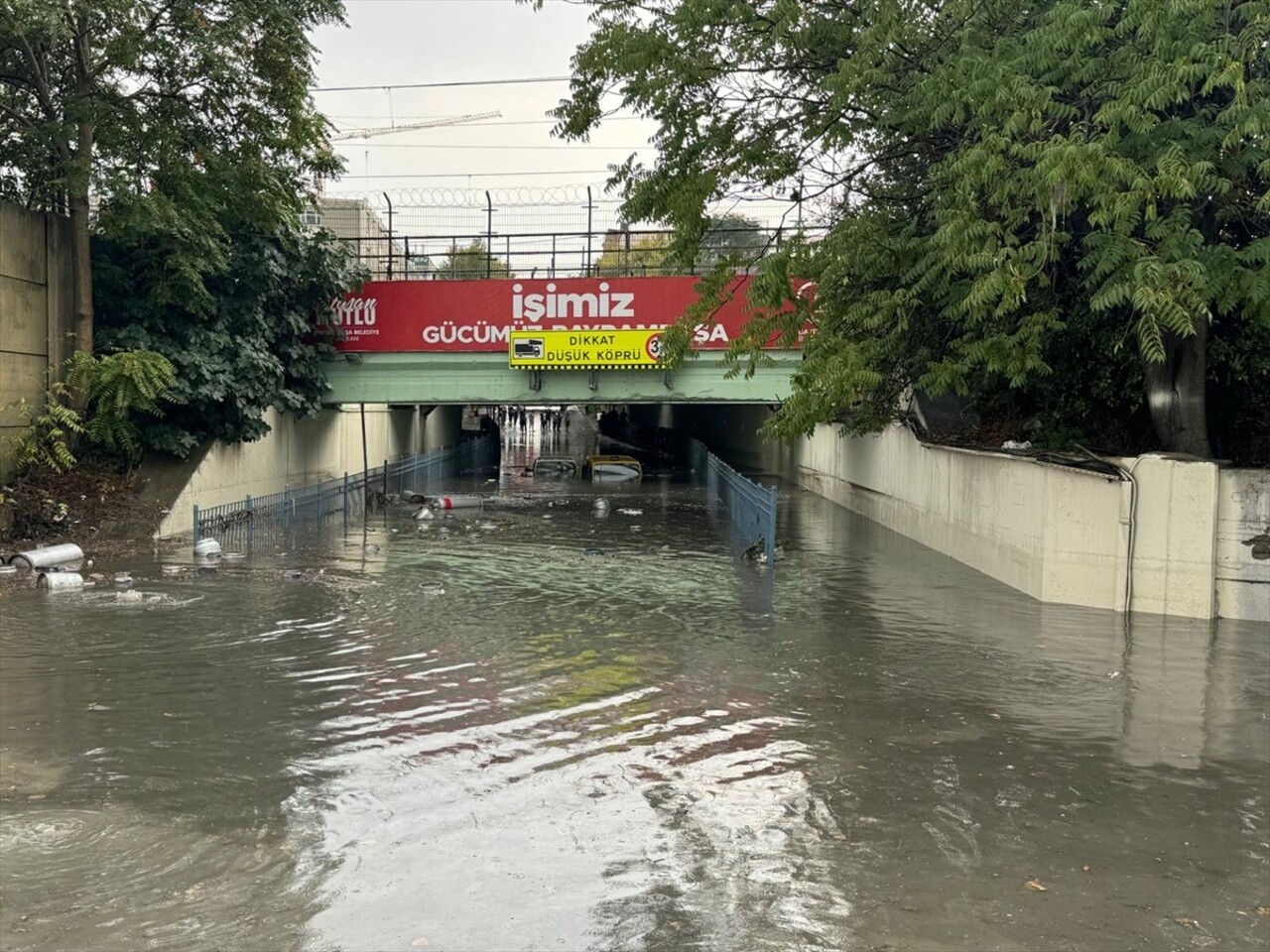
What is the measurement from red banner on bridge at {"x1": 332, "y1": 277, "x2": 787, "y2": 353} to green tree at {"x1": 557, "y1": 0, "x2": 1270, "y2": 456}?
9.56 m

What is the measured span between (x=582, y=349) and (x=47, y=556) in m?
13.8

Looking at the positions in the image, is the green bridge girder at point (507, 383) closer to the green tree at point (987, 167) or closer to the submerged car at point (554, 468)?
the green tree at point (987, 167)

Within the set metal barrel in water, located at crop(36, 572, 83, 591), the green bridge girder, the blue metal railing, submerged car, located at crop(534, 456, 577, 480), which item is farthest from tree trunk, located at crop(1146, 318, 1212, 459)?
submerged car, located at crop(534, 456, 577, 480)

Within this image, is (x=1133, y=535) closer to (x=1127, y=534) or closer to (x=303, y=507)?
(x=1127, y=534)

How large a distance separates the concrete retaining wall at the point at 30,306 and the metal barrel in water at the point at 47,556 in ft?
9.79

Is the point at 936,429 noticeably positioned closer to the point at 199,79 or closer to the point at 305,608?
the point at 305,608

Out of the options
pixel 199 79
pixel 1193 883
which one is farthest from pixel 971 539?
pixel 199 79

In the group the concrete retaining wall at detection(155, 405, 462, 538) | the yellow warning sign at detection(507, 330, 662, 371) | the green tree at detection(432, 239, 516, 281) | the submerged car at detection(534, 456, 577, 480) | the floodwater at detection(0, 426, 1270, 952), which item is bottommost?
the floodwater at detection(0, 426, 1270, 952)

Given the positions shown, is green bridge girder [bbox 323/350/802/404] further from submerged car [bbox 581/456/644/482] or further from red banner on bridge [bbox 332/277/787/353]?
submerged car [bbox 581/456/644/482]

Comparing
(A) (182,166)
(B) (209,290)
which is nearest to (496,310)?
(B) (209,290)

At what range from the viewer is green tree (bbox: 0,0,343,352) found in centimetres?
1750

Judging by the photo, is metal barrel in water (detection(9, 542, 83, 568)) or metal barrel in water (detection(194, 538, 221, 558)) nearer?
metal barrel in water (detection(9, 542, 83, 568))

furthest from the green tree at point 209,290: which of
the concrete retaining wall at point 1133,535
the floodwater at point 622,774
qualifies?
the concrete retaining wall at point 1133,535

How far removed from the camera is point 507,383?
27.3 m
